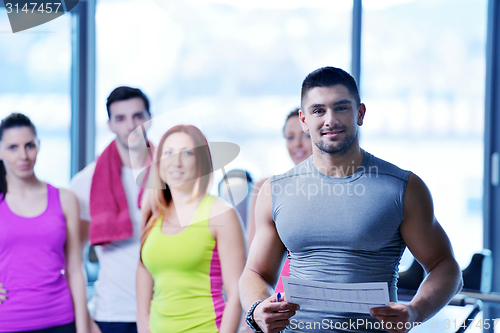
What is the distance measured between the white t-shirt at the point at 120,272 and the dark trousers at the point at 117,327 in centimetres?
2

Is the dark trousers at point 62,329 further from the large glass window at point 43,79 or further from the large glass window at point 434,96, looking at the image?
the large glass window at point 434,96

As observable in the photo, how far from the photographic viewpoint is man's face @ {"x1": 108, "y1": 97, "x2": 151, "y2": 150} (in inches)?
73.4

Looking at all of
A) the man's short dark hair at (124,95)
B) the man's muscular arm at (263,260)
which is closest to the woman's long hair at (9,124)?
the man's short dark hair at (124,95)

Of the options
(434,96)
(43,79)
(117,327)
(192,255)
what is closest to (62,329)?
(117,327)

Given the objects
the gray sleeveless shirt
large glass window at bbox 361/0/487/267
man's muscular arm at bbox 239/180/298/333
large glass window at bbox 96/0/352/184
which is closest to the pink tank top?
man's muscular arm at bbox 239/180/298/333

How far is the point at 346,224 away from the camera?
1.14m

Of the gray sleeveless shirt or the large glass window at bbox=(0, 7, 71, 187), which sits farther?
the large glass window at bbox=(0, 7, 71, 187)

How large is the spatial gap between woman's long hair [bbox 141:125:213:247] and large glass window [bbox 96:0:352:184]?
3.98ft

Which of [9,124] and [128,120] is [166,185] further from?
[9,124]

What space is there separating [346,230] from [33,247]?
1.12 meters

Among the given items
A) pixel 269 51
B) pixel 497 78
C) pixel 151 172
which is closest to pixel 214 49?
pixel 269 51

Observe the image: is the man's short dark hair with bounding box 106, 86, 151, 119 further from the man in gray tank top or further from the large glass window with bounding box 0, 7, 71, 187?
the large glass window with bounding box 0, 7, 71, 187

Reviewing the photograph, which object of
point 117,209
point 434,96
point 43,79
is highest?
point 43,79

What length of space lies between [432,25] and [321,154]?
2.07m
